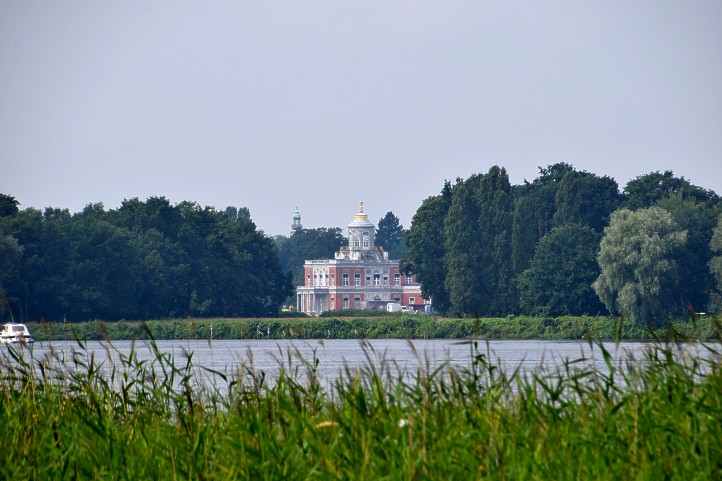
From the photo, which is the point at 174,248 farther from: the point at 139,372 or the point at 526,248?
the point at 139,372

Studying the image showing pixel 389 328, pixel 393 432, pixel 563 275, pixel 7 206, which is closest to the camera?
pixel 393 432

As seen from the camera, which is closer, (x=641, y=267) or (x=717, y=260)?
(x=641, y=267)

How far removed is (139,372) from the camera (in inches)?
409

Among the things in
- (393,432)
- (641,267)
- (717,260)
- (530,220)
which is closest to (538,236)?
(530,220)

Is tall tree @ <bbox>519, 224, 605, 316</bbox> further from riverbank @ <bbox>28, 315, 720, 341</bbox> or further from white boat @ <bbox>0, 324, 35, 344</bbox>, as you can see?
white boat @ <bbox>0, 324, 35, 344</bbox>

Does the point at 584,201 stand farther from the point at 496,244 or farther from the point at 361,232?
the point at 361,232

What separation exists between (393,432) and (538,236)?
286ft

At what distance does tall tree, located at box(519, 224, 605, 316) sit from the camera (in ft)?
279

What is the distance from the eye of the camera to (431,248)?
99.9m

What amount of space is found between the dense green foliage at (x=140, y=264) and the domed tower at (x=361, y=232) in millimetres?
67280

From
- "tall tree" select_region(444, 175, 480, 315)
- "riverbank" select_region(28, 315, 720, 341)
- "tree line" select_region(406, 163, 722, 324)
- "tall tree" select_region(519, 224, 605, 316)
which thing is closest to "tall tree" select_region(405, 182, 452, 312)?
"tree line" select_region(406, 163, 722, 324)

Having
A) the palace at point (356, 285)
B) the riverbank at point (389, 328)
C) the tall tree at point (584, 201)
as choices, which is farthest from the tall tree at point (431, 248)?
the palace at point (356, 285)

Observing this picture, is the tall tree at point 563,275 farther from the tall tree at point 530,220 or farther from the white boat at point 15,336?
the white boat at point 15,336

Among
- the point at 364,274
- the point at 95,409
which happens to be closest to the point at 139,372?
the point at 95,409
